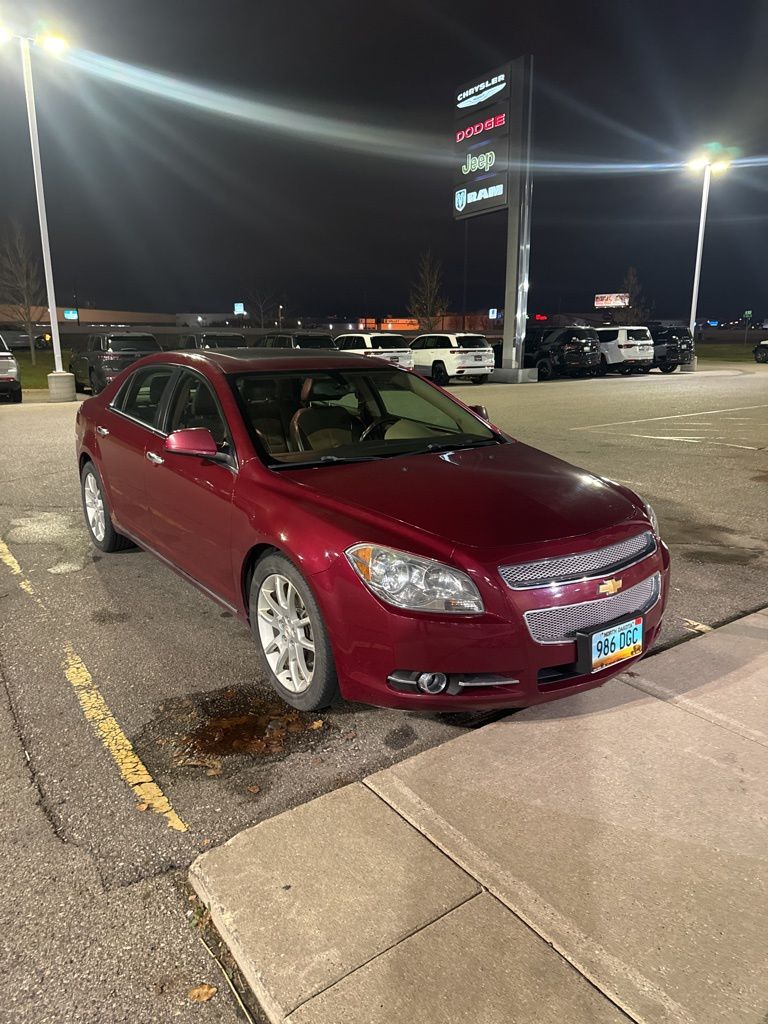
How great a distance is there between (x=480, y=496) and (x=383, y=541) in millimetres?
624

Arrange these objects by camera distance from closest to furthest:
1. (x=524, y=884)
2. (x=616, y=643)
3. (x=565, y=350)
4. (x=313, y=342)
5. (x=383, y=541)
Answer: (x=524, y=884) → (x=383, y=541) → (x=616, y=643) → (x=313, y=342) → (x=565, y=350)

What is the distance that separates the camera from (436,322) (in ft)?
189

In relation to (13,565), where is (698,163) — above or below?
above

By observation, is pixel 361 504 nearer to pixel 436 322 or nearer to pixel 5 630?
pixel 5 630

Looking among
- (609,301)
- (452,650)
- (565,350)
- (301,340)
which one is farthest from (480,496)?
(609,301)

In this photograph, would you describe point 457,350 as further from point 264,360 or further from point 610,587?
point 610,587

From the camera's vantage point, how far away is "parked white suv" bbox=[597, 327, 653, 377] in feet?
91.7

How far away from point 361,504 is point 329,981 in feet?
5.59

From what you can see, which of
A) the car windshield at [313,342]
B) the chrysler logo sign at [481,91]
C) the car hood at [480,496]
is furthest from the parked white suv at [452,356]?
the car hood at [480,496]

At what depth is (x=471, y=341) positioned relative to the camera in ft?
79.7

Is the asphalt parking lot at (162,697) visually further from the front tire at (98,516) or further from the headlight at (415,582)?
the headlight at (415,582)

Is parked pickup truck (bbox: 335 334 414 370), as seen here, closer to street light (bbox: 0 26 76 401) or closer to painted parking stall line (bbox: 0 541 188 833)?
street light (bbox: 0 26 76 401)

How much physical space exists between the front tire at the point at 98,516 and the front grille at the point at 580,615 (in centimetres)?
353

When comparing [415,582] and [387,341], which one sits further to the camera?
[387,341]
